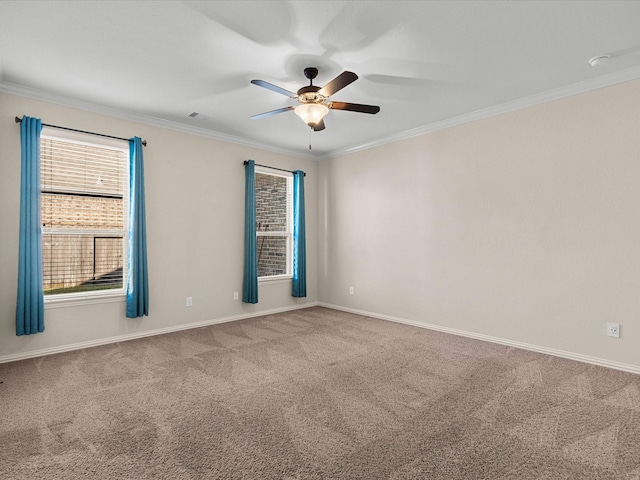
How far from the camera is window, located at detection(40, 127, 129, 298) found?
3900mm

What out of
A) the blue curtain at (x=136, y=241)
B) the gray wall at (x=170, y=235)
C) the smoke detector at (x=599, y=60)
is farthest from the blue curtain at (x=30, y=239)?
the smoke detector at (x=599, y=60)

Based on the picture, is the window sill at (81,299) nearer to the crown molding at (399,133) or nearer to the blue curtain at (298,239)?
the crown molding at (399,133)

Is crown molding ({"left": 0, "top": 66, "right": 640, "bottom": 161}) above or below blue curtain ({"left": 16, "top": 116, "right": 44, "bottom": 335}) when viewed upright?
above

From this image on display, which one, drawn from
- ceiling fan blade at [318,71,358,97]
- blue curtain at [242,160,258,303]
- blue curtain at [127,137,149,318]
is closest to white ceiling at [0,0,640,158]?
ceiling fan blade at [318,71,358,97]

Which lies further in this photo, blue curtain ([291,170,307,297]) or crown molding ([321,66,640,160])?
blue curtain ([291,170,307,297])

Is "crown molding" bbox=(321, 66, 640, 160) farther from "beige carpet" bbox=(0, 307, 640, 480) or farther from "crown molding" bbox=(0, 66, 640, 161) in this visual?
"beige carpet" bbox=(0, 307, 640, 480)

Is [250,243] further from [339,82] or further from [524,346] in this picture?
[524,346]

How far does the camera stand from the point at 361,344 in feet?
13.7

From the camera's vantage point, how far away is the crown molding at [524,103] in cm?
334

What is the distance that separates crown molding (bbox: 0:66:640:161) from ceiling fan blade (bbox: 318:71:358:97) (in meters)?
2.29

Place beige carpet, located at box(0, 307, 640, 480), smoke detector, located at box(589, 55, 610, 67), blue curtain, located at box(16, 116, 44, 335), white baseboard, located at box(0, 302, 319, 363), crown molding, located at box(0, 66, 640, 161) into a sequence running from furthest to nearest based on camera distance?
white baseboard, located at box(0, 302, 319, 363)
blue curtain, located at box(16, 116, 44, 335)
crown molding, located at box(0, 66, 640, 161)
smoke detector, located at box(589, 55, 610, 67)
beige carpet, located at box(0, 307, 640, 480)

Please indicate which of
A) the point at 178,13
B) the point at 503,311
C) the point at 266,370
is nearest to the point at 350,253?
the point at 503,311

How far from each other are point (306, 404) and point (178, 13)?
285 cm

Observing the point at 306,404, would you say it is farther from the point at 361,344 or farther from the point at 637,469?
the point at 637,469
